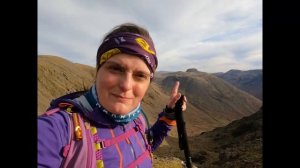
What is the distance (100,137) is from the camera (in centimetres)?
202

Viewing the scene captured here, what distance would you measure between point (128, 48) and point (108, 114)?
464 millimetres

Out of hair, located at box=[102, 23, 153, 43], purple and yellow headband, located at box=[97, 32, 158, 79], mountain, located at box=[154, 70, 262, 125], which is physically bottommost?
mountain, located at box=[154, 70, 262, 125]

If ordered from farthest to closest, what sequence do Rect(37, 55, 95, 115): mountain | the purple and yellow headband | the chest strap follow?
1. Rect(37, 55, 95, 115): mountain
2. the purple and yellow headband
3. the chest strap

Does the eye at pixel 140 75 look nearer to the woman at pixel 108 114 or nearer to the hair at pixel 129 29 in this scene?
the woman at pixel 108 114

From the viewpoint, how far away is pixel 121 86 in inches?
80.1

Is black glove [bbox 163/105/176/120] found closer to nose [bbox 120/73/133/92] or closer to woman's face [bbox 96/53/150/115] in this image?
woman's face [bbox 96/53/150/115]

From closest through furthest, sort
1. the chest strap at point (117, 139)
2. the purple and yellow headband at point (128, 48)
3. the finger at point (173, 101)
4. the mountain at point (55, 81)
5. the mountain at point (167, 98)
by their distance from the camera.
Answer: the chest strap at point (117, 139), the purple and yellow headband at point (128, 48), the finger at point (173, 101), the mountain at point (167, 98), the mountain at point (55, 81)

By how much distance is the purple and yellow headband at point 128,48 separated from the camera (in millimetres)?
2129

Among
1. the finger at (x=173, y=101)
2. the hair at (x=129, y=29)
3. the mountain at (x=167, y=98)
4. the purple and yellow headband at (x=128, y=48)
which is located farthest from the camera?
the mountain at (x=167, y=98)

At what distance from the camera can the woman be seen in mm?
1682

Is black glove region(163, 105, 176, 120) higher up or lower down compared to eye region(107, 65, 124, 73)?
lower down

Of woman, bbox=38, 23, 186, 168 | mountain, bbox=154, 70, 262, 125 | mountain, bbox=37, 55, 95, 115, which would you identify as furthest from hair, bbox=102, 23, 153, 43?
mountain, bbox=154, 70, 262, 125

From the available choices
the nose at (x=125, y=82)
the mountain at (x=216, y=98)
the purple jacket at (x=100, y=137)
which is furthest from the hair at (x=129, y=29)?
the mountain at (x=216, y=98)
